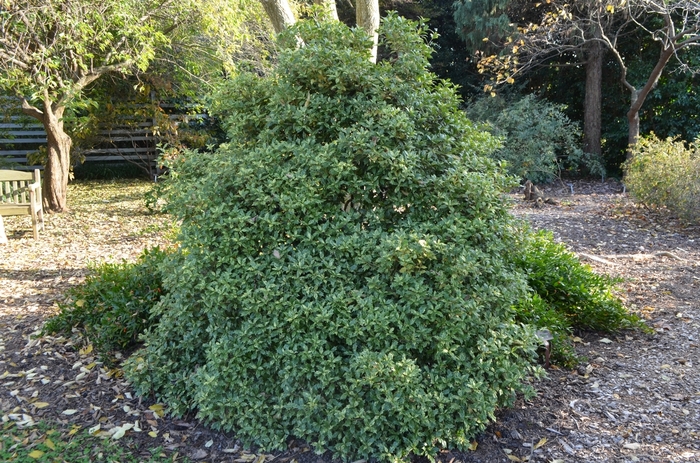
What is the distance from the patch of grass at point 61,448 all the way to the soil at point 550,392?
0.19ft

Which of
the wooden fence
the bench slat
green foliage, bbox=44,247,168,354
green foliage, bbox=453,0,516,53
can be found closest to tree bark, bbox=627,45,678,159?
green foliage, bbox=453,0,516,53

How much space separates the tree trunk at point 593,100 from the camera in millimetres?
12261

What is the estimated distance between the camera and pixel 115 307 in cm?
371

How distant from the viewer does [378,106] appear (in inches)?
114

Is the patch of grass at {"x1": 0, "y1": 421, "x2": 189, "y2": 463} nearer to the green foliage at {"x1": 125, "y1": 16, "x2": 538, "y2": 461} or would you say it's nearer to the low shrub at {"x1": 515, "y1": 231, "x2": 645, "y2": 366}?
the green foliage at {"x1": 125, "y1": 16, "x2": 538, "y2": 461}

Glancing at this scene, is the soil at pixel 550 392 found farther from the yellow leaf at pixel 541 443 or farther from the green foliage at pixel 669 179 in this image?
the green foliage at pixel 669 179

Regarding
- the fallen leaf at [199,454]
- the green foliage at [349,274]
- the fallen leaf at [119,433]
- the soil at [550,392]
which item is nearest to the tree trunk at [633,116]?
the soil at [550,392]

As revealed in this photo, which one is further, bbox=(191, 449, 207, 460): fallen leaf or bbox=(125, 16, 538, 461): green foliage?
bbox=(191, 449, 207, 460): fallen leaf

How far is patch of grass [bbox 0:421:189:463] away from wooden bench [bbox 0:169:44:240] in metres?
5.00

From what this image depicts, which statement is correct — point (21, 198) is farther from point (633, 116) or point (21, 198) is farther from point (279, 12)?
point (633, 116)

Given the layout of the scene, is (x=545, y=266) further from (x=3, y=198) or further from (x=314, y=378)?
(x=3, y=198)

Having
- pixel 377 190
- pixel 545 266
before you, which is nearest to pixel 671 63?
pixel 545 266

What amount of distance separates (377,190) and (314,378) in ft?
3.07

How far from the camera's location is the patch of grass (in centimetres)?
269
